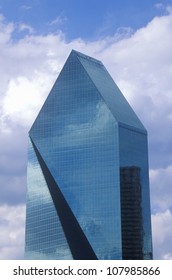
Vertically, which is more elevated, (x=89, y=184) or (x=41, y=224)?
(x=89, y=184)

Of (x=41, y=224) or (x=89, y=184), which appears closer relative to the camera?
(x=89, y=184)

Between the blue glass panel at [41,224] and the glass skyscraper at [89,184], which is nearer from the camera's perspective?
the glass skyscraper at [89,184]

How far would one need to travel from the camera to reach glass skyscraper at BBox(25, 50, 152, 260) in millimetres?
178750

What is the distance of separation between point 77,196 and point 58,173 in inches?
432

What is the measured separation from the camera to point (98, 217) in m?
179

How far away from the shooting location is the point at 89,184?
7303 inches

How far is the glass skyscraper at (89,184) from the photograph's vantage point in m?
A: 179

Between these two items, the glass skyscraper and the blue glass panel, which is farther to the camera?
the blue glass panel
